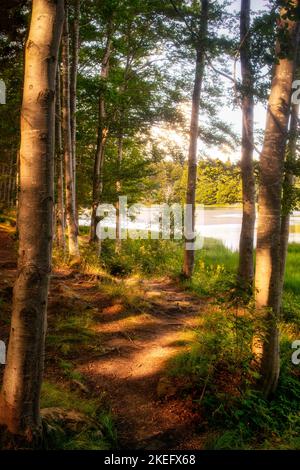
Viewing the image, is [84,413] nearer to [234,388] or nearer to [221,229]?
[234,388]

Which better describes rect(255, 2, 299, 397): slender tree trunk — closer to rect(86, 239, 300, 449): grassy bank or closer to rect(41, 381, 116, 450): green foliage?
rect(86, 239, 300, 449): grassy bank

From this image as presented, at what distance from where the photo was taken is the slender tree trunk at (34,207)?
2826mm

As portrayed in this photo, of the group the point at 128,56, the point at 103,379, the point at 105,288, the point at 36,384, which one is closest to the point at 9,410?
the point at 36,384

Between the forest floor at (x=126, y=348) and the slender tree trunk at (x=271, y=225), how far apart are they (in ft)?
4.33

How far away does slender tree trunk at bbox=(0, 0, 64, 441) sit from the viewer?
9.27ft

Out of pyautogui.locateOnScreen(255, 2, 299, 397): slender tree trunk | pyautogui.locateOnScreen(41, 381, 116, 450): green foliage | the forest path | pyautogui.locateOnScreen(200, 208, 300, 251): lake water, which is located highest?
pyautogui.locateOnScreen(255, 2, 299, 397): slender tree trunk

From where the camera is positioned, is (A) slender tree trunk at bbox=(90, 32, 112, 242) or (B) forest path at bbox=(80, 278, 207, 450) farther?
(A) slender tree trunk at bbox=(90, 32, 112, 242)

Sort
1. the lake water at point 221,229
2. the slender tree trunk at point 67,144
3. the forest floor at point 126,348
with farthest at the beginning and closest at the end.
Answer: the lake water at point 221,229, the slender tree trunk at point 67,144, the forest floor at point 126,348

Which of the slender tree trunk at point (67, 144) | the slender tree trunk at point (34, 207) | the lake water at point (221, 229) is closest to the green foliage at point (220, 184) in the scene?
the lake water at point (221, 229)

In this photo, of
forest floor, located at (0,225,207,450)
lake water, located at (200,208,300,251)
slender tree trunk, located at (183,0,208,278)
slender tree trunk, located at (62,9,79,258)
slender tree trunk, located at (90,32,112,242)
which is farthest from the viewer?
lake water, located at (200,208,300,251)

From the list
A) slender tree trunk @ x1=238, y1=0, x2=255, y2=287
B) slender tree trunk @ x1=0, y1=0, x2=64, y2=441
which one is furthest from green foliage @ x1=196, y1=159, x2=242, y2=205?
slender tree trunk @ x1=0, y1=0, x2=64, y2=441

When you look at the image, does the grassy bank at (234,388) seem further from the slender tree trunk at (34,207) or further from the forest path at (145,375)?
the slender tree trunk at (34,207)

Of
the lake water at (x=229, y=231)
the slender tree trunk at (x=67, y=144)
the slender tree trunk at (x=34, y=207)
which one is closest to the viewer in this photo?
the slender tree trunk at (x=34, y=207)

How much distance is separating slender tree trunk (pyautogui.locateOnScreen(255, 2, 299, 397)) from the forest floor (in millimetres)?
1321
